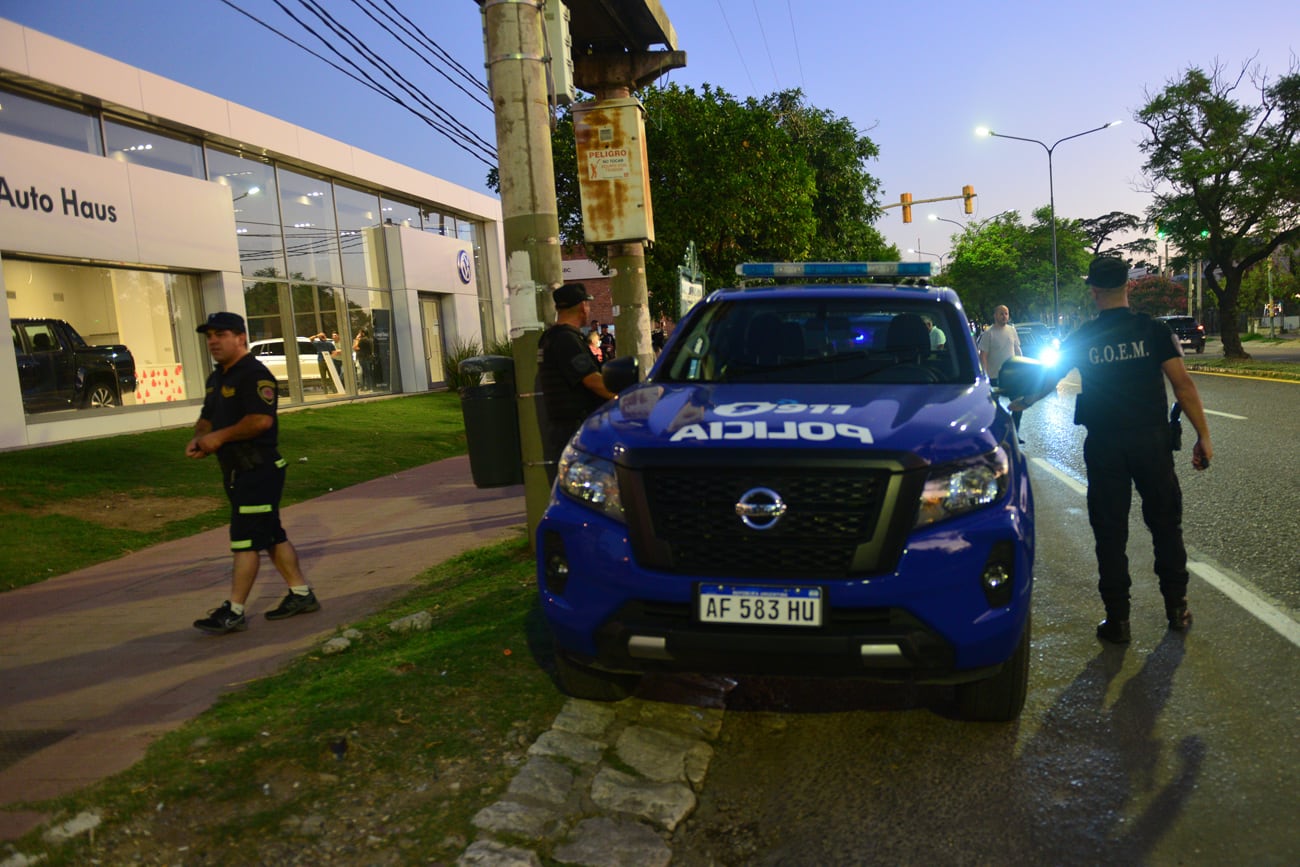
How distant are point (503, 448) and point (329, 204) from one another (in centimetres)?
2078

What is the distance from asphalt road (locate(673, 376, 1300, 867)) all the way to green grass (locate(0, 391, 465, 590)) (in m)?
6.70

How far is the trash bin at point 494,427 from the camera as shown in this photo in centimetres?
643

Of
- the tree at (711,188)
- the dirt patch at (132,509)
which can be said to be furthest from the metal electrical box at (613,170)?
the tree at (711,188)

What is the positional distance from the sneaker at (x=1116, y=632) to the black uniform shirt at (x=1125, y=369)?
912 millimetres

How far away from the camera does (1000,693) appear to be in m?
3.76

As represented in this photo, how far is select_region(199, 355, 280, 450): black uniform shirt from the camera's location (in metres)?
5.60

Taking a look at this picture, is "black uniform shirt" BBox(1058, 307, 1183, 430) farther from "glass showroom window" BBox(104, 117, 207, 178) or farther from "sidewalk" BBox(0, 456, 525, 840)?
"glass showroom window" BBox(104, 117, 207, 178)

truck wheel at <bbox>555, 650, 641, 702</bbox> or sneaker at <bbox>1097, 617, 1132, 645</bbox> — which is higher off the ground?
truck wheel at <bbox>555, 650, 641, 702</bbox>

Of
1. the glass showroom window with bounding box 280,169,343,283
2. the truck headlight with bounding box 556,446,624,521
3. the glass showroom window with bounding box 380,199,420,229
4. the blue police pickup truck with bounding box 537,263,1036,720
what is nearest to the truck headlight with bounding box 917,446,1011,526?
the blue police pickup truck with bounding box 537,263,1036,720

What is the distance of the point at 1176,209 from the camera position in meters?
29.2

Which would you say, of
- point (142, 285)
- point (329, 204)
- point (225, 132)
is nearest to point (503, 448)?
point (142, 285)

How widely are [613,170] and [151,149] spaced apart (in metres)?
12.0

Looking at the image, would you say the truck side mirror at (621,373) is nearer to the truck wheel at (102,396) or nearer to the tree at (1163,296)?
the truck wheel at (102,396)

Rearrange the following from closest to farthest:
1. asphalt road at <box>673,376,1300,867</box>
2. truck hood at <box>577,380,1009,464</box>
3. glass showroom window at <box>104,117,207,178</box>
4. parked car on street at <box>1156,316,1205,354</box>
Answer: asphalt road at <box>673,376,1300,867</box>, truck hood at <box>577,380,1009,464</box>, glass showroom window at <box>104,117,207,178</box>, parked car on street at <box>1156,316,1205,354</box>
